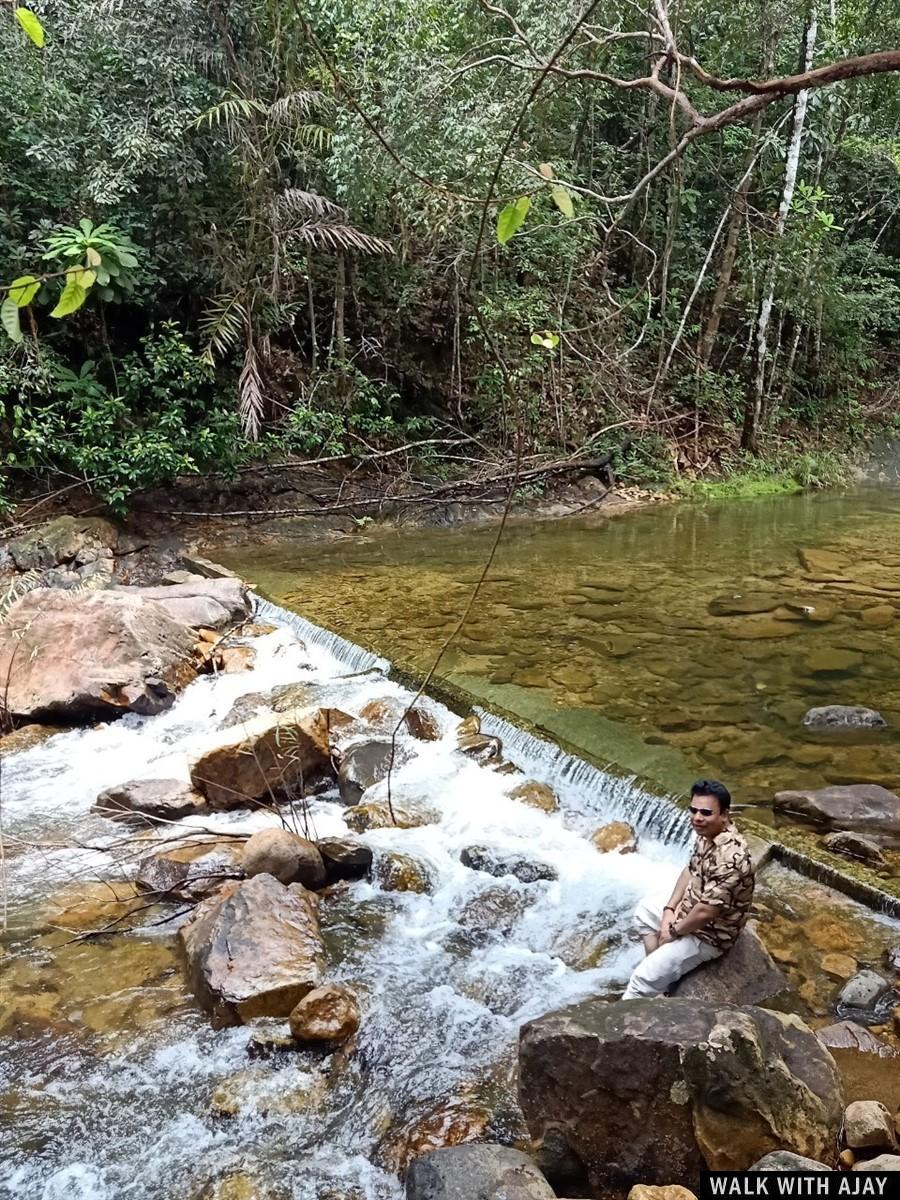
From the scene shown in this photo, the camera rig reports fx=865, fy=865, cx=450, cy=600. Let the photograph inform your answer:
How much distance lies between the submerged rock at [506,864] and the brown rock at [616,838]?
0.33m

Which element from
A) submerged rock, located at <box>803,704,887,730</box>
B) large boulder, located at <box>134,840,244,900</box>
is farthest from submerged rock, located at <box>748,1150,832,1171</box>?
submerged rock, located at <box>803,704,887,730</box>

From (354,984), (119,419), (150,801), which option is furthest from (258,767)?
(119,419)

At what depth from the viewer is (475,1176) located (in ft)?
8.42

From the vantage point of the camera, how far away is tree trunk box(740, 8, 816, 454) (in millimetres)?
10711

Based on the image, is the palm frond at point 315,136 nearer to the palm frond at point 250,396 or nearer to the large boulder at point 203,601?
the palm frond at point 250,396

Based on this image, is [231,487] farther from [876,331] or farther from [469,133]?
[876,331]

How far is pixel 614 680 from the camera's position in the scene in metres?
6.45

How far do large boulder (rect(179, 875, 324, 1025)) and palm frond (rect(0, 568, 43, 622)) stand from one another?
7.59 ft

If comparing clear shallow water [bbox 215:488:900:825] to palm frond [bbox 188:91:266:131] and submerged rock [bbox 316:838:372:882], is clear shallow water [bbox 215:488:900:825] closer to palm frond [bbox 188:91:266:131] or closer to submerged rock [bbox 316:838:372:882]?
submerged rock [bbox 316:838:372:882]

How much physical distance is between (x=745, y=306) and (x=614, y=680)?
13556mm

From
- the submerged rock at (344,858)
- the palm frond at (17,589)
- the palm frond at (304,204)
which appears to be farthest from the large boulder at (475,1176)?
the palm frond at (304,204)

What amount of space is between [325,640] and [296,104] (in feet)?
22.9

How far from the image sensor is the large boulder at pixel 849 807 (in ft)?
14.6

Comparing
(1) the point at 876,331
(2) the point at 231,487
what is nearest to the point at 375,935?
(2) the point at 231,487
